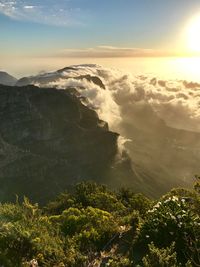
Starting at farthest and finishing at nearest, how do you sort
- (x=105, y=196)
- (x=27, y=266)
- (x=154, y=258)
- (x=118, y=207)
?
(x=105, y=196)
(x=118, y=207)
(x=27, y=266)
(x=154, y=258)

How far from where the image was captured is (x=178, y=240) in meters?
37.5

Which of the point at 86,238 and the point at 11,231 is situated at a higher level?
the point at 11,231

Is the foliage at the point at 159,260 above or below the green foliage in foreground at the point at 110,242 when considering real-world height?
above

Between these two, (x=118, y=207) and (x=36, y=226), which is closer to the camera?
(x=36, y=226)

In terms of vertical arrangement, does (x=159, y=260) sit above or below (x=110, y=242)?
above

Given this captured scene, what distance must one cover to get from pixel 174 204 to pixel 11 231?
1454 cm

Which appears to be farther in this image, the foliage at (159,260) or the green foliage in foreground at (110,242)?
the green foliage in foreground at (110,242)

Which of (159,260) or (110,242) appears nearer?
(159,260)

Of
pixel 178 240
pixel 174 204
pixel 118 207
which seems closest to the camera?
pixel 178 240

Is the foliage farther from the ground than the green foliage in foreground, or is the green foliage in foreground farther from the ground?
the foliage

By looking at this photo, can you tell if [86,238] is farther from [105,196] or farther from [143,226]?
[105,196]

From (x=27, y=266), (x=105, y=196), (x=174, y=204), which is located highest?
(x=174, y=204)

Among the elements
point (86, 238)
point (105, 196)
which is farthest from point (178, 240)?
point (105, 196)

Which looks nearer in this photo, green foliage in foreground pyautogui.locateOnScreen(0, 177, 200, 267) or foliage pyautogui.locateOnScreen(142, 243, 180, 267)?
foliage pyautogui.locateOnScreen(142, 243, 180, 267)
